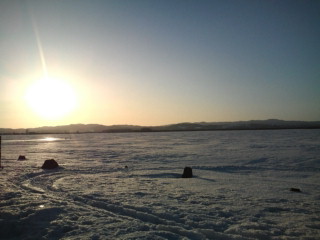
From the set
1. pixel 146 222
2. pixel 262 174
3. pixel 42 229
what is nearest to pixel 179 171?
pixel 262 174

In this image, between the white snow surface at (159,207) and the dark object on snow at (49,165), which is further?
the dark object on snow at (49,165)

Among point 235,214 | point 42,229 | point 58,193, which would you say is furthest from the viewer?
point 58,193

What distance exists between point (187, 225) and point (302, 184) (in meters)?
6.95

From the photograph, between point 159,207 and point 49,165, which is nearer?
point 159,207

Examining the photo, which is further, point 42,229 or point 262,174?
point 262,174

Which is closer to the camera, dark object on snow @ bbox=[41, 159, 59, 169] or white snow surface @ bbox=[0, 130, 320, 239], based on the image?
white snow surface @ bbox=[0, 130, 320, 239]

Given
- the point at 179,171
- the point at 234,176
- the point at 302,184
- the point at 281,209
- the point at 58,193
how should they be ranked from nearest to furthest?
1. the point at 281,209
2. the point at 58,193
3. the point at 302,184
4. the point at 234,176
5. the point at 179,171

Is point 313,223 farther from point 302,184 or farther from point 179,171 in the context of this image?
point 179,171

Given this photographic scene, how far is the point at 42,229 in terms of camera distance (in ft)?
18.2

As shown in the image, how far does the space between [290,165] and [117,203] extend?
12112mm

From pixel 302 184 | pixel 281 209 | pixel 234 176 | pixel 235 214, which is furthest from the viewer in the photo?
pixel 234 176

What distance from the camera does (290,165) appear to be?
15344 mm

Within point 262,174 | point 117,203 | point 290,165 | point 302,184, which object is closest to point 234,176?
point 262,174

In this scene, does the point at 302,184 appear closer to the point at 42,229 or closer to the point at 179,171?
the point at 179,171
